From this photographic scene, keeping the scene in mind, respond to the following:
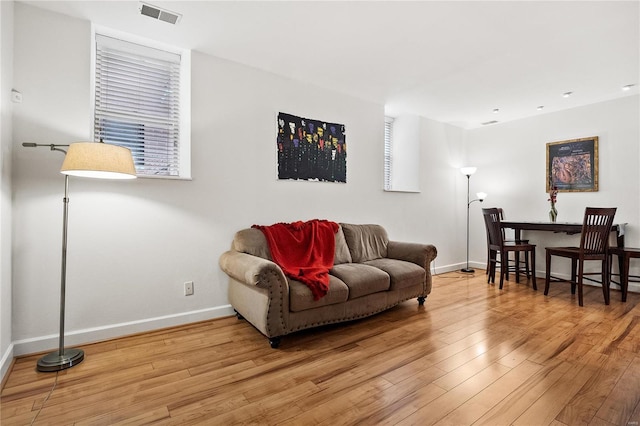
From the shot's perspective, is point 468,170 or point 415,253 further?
point 468,170

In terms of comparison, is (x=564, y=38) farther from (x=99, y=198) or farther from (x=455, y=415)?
(x=99, y=198)

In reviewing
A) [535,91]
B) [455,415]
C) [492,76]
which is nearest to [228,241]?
[455,415]

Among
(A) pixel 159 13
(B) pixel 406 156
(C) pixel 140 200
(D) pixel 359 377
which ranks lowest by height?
(D) pixel 359 377

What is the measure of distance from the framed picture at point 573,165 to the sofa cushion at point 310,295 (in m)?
3.92

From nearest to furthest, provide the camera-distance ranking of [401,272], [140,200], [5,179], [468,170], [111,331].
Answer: [5,179] < [111,331] < [140,200] < [401,272] < [468,170]

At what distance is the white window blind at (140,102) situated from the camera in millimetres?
2609

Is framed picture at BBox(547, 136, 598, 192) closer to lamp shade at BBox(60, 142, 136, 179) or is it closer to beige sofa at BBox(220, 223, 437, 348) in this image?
beige sofa at BBox(220, 223, 437, 348)

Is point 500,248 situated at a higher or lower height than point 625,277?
higher

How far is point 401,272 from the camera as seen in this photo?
307cm

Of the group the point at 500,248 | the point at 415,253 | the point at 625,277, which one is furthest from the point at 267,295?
the point at 625,277

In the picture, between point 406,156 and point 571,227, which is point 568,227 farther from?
point 406,156

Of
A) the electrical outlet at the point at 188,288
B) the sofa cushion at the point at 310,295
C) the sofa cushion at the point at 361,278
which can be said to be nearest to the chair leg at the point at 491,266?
the sofa cushion at the point at 361,278

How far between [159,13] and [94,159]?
4.18 ft

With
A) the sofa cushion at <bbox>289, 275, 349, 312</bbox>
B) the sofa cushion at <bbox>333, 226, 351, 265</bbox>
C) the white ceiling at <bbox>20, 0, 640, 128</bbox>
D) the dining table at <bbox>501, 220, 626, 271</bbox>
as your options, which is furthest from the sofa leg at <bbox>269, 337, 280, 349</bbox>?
the dining table at <bbox>501, 220, 626, 271</bbox>
